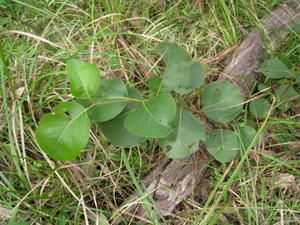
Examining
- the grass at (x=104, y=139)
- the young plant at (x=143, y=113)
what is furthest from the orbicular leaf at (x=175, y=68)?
the grass at (x=104, y=139)

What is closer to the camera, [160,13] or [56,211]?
[56,211]

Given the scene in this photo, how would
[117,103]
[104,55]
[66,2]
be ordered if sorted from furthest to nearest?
[66,2]
[104,55]
[117,103]

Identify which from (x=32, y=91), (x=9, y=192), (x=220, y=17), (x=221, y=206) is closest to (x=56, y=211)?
(x=9, y=192)

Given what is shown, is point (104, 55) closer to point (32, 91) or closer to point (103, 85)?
point (32, 91)

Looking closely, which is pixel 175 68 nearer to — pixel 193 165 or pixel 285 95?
pixel 193 165

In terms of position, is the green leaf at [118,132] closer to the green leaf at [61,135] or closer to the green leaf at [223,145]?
the green leaf at [61,135]

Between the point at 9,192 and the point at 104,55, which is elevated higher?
the point at 104,55

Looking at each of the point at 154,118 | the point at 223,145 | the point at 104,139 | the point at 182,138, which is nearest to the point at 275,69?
the point at 223,145

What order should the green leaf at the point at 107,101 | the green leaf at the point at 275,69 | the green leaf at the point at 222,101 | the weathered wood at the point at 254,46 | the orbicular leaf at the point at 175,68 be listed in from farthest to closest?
the weathered wood at the point at 254,46 → the green leaf at the point at 275,69 → the green leaf at the point at 222,101 → the orbicular leaf at the point at 175,68 → the green leaf at the point at 107,101
